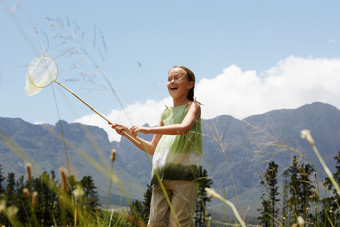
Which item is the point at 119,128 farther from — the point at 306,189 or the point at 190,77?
the point at 306,189

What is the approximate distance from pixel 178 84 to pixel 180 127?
69cm

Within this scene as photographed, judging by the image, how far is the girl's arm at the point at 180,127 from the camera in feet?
9.68

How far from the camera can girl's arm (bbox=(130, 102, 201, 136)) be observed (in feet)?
9.68

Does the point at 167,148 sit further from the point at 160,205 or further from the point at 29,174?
the point at 29,174

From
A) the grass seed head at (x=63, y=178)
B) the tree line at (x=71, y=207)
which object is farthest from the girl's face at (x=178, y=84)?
the grass seed head at (x=63, y=178)

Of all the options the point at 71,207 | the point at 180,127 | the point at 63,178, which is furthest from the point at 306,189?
the point at 63,178

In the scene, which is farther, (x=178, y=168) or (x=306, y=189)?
(x=306, y=189)

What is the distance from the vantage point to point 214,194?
4.29 ft

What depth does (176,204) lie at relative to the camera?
332 cm

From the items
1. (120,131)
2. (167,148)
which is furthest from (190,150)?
(120,131)

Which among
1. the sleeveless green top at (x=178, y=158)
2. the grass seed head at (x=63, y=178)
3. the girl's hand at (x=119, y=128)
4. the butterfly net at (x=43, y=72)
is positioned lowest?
the grass seed head at (x=63, y=178)

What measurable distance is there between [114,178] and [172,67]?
2318 millimetres

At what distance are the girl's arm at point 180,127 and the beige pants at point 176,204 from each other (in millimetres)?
526

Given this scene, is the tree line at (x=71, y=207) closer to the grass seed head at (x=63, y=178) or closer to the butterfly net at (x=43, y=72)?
the grass seed head at (x=63, y=178)
